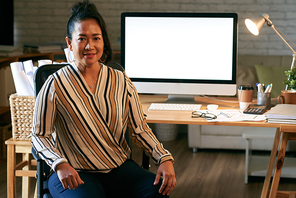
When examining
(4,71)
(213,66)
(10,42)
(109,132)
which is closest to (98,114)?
(109,132)

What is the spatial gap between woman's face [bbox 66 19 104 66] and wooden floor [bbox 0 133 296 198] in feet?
4.43

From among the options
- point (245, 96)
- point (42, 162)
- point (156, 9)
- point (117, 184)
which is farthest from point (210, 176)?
point (156, 9)

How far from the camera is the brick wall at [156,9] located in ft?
12.6

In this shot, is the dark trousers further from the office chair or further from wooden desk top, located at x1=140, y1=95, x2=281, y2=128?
wooden desk top, located at x1=140, y1=95, x2=281, y2=128

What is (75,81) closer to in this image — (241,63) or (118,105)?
(118,105)

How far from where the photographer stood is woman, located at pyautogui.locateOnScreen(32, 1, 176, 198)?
124 cm

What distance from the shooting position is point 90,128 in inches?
50.8

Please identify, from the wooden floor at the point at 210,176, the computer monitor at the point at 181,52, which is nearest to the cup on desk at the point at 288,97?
the computer monitor at the point at 181,52

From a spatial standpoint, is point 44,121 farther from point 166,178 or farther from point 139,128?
point 166,178

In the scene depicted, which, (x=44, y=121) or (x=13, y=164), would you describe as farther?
(x=13, y=164)

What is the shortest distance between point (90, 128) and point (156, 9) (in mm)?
2991

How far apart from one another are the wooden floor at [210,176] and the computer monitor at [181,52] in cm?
77

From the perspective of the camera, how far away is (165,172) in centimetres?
125

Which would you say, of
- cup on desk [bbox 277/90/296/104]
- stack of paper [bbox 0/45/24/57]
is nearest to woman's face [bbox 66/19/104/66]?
cup on desk [bbox 277/90/296/104]
